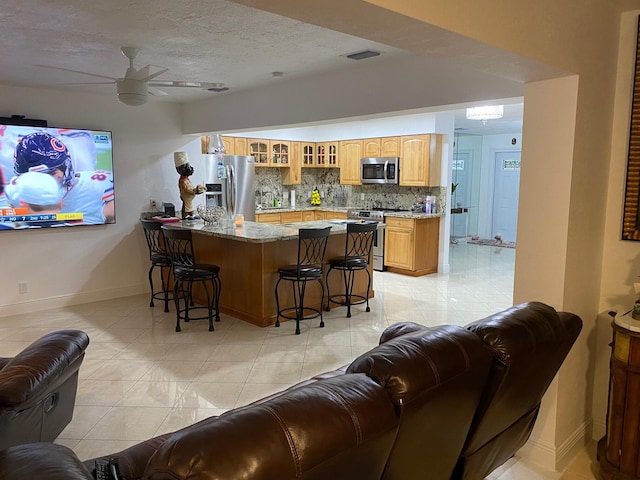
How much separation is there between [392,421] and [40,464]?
0.88 metres

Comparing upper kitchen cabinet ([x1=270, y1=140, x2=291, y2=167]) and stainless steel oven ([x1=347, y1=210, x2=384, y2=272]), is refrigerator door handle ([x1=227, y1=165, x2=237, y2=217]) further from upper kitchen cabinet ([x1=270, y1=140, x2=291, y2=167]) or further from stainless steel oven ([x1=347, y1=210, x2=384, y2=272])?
stainless steel oven ([x1=347, y1=210, x2=384, y2=272])

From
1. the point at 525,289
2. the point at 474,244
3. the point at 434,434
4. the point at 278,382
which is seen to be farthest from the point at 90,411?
the point at 474,244

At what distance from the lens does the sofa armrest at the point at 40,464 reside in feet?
3.69

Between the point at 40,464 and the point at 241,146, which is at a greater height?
the point at 241,146

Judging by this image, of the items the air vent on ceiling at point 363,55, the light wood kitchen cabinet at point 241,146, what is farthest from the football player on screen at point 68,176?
the air vent on ceiling at point 363,55

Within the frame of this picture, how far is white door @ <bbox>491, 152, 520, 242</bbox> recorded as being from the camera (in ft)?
34.8

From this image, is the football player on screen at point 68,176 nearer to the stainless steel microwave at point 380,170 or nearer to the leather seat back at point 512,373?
the stainless steel microwave at point 380,170

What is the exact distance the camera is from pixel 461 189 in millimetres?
11188

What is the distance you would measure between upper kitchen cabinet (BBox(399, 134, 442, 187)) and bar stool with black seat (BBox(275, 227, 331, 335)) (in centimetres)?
286

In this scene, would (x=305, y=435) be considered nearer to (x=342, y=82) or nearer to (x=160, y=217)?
(x=342, y=82)

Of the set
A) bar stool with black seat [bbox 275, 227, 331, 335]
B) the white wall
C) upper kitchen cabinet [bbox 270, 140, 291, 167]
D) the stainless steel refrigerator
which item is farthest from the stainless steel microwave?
bar stool with black seat [bbox 275, 227, 331, 335]

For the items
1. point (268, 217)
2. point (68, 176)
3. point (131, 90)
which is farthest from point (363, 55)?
point (268, 217)

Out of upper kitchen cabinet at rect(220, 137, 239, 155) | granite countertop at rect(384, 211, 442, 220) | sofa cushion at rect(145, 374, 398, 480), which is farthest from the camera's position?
upper kitchen cabinet at rect(220, 137, 239, 155)

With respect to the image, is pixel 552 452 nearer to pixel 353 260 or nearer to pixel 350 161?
pixel 353 260
